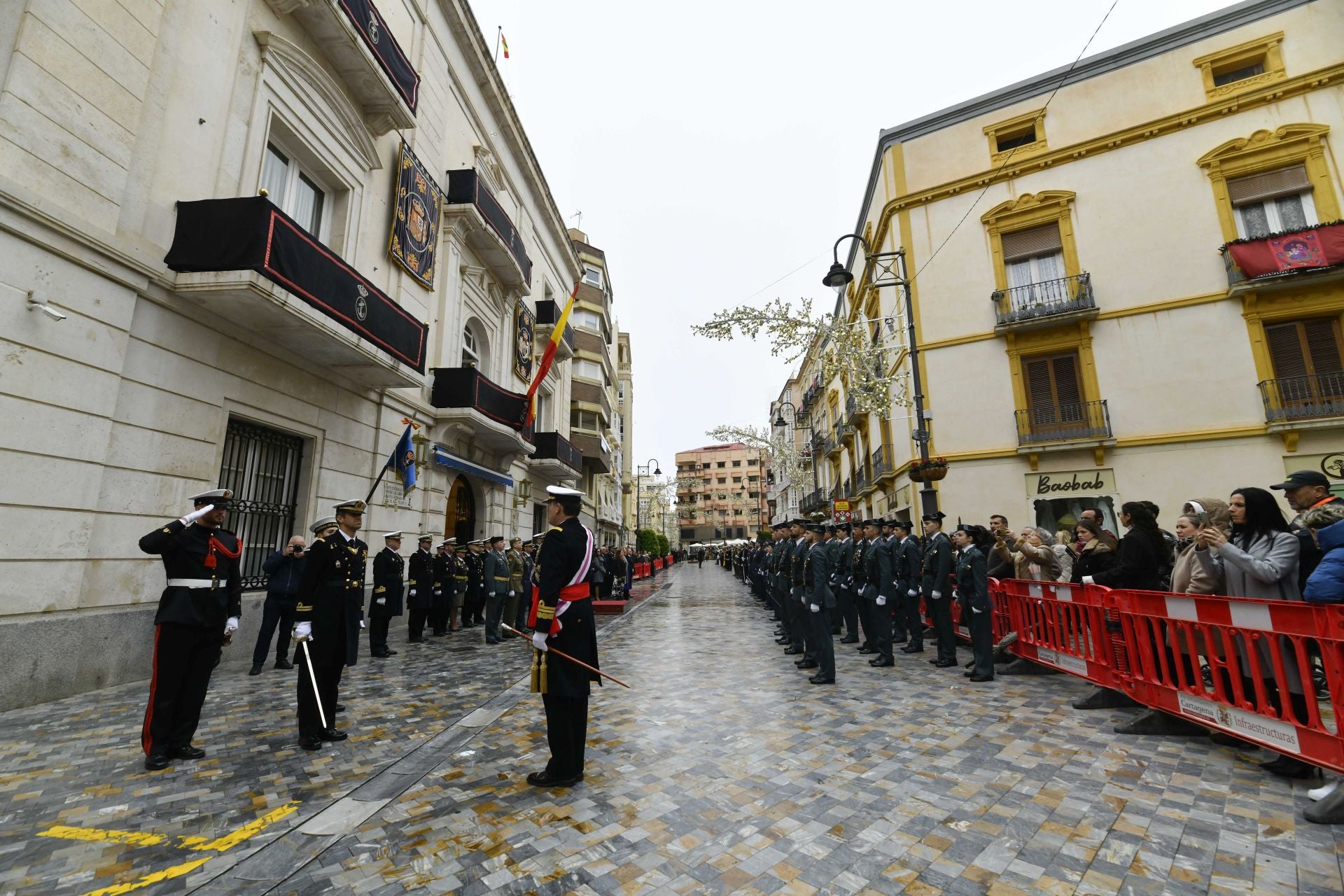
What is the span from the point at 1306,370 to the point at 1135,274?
4392 millimetres

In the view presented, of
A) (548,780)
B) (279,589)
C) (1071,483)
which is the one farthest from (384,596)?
(1071,483)

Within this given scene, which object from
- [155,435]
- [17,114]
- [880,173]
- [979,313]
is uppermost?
[880,173]

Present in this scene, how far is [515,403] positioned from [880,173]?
15.3 meters

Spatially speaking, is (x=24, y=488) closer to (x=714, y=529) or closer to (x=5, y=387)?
(x=5, y=387)

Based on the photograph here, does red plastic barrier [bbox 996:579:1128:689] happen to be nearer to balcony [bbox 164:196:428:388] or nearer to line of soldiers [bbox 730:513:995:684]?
line of soldiers [bbox 730:513:995:684]

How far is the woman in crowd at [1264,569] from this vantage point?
12.2 ft

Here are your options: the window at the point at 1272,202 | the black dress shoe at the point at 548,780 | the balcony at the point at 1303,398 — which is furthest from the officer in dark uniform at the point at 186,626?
the window at the point at 1272,202

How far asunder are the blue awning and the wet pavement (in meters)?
7.50

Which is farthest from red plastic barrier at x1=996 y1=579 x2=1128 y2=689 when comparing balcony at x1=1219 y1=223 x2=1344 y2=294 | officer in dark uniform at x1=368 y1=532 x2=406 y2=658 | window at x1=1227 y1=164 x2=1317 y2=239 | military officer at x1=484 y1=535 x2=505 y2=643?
window at x1=1227 y1=164 x2=1317 y2=239

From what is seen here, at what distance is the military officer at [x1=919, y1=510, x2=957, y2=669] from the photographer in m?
7.59

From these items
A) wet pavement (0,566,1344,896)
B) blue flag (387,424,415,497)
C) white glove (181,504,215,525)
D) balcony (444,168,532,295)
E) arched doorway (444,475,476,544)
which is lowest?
wet pavement (0,566,1344,896)

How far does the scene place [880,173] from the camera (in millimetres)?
20234

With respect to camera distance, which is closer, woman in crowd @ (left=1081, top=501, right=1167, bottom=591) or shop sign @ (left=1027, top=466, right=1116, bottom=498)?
woman in crowd @ (left=1081, top=501, right=1167, bottom=591)

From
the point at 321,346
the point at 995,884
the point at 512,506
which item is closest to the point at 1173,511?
the point at 995,884
